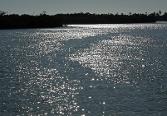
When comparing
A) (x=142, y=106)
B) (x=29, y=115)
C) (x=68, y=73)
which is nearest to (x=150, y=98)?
(x=142, y=106)

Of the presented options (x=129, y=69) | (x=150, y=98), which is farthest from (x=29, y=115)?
(x=129, y=69)

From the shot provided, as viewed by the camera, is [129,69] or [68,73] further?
[129,69]

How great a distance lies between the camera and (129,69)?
59.4 meters

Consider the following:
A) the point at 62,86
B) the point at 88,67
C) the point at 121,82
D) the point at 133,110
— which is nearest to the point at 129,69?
the point at 88,67

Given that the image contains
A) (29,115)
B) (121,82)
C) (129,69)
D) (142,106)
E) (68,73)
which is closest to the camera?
(29,115)

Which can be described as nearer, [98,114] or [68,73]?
[98,114]

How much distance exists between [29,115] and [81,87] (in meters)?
12.3

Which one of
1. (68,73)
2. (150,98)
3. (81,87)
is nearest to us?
(150,98)

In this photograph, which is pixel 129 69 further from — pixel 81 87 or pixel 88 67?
pixel 81 87

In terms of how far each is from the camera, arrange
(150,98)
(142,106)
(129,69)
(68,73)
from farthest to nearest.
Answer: (129,69), (68,73), (150,98), (142,106)

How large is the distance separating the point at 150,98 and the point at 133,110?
195 inches

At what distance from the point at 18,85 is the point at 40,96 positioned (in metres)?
6.72

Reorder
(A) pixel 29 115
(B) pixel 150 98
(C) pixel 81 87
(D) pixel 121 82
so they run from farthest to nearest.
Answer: (D) pixel 121 82, (C) pixel 81 87, (B) pixel 150 98, (A) pixel 29 115

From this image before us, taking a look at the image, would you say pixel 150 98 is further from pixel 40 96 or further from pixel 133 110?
pixel 40 96
